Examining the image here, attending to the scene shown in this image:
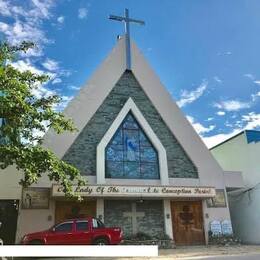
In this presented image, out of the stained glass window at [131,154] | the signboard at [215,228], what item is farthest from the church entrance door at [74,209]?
the signboard at [215,228]

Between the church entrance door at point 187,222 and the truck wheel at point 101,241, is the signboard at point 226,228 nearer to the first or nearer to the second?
the church entrance door at point 187,222

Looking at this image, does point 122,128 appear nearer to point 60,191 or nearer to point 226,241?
point 60,191

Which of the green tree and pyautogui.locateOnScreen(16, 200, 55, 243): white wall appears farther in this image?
pyautogui.locateOnScreen(16, 200, 55, 243): white wall

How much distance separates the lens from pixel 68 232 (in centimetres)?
1681

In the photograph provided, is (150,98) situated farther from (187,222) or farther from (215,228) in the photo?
(215,228)

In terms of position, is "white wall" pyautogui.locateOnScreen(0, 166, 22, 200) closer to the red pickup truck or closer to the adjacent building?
the red pickup truck

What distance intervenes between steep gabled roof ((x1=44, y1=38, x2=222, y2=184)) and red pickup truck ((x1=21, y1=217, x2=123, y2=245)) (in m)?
7.15

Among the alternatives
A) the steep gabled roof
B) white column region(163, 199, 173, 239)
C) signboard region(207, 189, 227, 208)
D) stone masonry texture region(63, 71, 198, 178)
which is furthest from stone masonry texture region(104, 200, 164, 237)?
the steep gabled roof

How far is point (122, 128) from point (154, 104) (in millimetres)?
2909

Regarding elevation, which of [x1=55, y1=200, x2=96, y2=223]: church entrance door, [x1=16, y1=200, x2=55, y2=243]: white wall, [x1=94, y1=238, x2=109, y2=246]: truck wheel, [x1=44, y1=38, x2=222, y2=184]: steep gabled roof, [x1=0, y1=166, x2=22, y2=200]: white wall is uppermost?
[x1=44, y1=38, x2=222, y2=184]: steep gabled roof

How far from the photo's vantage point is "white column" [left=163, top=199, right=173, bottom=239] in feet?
71.4

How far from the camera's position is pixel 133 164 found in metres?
22.9

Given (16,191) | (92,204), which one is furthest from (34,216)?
(92,204)

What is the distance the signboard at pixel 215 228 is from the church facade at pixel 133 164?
312 mm
